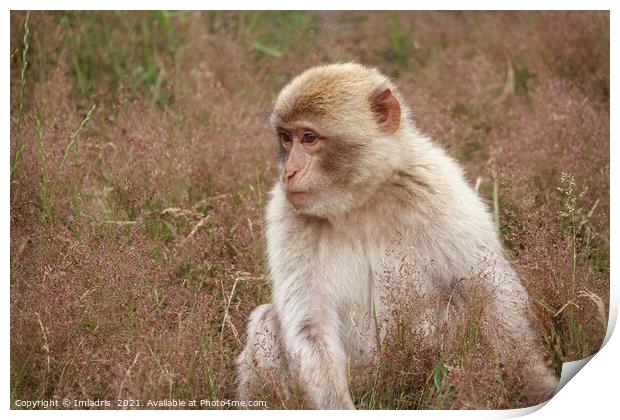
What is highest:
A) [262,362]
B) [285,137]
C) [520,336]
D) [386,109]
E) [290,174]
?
[386,109]

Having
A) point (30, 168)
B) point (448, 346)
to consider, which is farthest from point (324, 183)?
point (30, 168)

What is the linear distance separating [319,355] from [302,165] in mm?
786

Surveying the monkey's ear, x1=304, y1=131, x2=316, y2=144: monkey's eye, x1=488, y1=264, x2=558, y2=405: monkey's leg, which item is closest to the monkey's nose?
x1=304, y1=131, x2=316, y2=144: monkey's eye

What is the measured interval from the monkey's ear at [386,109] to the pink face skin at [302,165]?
0.91 ft

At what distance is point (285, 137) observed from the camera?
4.29 m

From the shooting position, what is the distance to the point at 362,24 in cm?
721

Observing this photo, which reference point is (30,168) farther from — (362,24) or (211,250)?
(362,24)

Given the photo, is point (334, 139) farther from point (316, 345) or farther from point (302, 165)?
point (316, 345)

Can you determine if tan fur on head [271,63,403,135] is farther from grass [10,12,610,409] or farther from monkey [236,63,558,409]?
grass [10,12,610,409]

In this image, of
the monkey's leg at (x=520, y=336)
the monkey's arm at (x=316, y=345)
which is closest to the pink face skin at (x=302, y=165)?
the monkey's arm at (x=316, y=345)

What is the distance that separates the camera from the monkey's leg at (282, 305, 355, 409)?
4105 mm

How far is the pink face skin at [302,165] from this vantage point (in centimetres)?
419

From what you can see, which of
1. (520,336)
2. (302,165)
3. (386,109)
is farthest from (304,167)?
(520,336)
